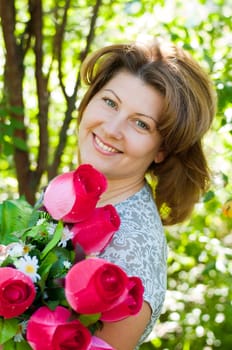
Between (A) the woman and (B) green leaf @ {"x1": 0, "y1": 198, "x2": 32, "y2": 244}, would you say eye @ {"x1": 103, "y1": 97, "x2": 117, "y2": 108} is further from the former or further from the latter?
(B) green leaf @ {"x1": 0, "y1": 198, "x2": 32, "y2": 244}

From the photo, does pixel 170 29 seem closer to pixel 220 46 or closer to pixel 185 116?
pixel 220 46

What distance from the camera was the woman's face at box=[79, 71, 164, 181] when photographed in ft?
5.90

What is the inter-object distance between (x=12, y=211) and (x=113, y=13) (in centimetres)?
203

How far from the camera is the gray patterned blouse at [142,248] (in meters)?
1.66

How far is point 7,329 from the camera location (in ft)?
4.61

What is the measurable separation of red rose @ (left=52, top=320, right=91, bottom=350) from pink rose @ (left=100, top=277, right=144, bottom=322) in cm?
5

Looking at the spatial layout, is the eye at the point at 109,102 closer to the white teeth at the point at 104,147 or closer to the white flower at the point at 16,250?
the white teeth at the point at 104,147

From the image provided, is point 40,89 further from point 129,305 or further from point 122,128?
point 129,305

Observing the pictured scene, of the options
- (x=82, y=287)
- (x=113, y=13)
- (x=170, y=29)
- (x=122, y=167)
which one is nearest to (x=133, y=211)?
(x=122, y=167)

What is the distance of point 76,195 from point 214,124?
132 centimetres

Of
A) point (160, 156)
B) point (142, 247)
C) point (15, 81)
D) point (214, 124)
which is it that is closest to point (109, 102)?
point (160, 156)

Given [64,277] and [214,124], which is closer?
[64,277]

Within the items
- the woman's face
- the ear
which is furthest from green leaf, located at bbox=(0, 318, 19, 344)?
the ear

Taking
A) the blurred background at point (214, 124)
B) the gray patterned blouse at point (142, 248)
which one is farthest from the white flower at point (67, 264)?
the blurred background at point (214, 124)
